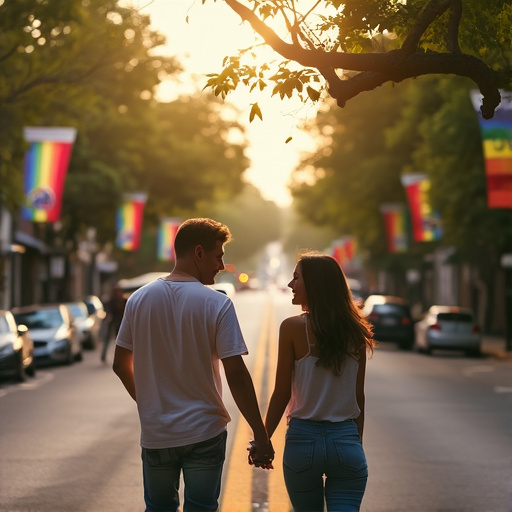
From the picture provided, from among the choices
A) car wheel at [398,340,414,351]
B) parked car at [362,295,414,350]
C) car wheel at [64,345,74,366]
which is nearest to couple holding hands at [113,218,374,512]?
car wheel at [64,345,74,366]

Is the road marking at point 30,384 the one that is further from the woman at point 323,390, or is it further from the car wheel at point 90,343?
the woman at point 323,390

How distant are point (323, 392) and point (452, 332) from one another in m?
28.0

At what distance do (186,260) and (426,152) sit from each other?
3521 cm

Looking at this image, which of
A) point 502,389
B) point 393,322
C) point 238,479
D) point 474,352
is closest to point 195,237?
point 238,479

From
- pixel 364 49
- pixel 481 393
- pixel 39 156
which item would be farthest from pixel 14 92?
pixel 364 49

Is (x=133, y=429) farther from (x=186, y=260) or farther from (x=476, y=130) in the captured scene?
(x=476, y=130)

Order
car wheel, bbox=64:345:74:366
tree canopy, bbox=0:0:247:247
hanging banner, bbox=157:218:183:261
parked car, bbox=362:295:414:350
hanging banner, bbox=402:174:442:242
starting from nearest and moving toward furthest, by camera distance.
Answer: tree canopy, bbox=0:0:247:247 → car wheel, bbox=64:345:74:366 → parked car, bbox=362:295:414:350 → hanging banner, bbox=402:174:442:242 → hanging banner, bbox=157:218:183:261

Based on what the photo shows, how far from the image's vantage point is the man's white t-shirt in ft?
16.0

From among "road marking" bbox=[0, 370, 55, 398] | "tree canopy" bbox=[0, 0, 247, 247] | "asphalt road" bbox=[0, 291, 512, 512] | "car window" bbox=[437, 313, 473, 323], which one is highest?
"tree canopy" bbox=[0, 0, 247, 247]

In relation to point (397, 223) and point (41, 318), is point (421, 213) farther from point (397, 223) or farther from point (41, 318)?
point (41, 318)

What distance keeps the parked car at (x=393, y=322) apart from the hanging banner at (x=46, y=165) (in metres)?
10.5

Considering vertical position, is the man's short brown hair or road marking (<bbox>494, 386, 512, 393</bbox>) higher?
the man's short brown hair

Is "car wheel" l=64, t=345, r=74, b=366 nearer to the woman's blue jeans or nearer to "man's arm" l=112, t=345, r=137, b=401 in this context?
"man's arm" l=112, t=345, r=137, b=401

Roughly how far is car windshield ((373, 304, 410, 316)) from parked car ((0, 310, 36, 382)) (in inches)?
640
